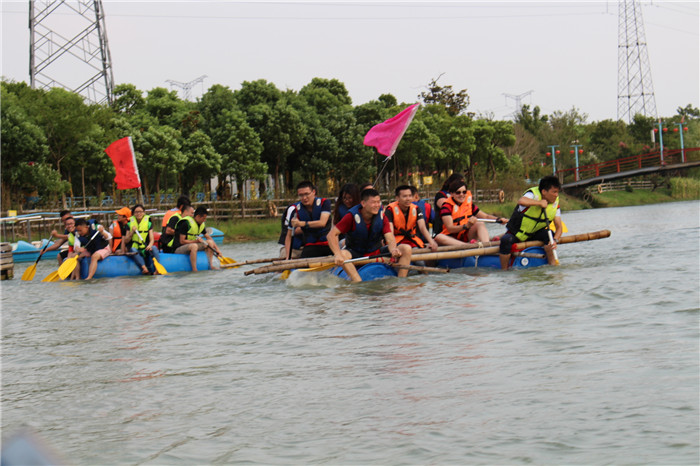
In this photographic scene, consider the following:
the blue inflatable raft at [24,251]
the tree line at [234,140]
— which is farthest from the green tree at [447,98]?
the blue inflatable raft at [24,251]

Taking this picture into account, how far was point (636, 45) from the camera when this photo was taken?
61.3 metres

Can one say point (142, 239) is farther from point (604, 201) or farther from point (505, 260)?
point (604, 201)

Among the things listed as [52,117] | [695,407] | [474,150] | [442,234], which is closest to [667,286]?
[442,234]

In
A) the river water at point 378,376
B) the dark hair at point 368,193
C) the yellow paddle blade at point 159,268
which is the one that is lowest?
the river water at point 378,376

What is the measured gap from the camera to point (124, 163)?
18.9 meters

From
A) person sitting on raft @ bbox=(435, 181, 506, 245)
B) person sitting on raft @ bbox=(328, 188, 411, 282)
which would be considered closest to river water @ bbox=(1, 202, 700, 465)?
person sitting on raft @ bbox=(328, 188, 411, 282)

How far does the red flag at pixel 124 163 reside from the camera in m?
18.7

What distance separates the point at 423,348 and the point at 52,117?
29443 mm

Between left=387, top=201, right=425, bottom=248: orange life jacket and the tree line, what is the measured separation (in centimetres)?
2289

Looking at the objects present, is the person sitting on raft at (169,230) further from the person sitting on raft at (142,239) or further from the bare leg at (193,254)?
the bare leg at (193,254)

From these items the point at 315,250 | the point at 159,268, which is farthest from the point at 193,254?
the point at 315,250

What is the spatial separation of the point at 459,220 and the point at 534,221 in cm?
129

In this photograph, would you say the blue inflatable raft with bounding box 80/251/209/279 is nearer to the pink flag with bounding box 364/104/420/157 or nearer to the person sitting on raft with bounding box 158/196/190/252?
the person sitting on raft with bounding box 158/196/190/252

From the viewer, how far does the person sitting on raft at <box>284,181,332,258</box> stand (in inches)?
457
